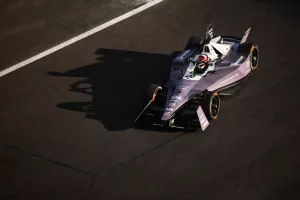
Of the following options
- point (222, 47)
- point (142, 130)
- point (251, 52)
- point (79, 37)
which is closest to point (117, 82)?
point (142, 130)

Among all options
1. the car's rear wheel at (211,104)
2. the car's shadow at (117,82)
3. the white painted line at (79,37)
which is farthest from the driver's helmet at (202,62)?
the white painted line at (79,37)

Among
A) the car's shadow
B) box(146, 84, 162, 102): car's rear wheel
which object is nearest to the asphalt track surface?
the car's shadow

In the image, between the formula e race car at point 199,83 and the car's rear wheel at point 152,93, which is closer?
the formula e race car at point 199,83

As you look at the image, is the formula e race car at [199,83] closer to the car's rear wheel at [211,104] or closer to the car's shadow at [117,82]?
the car's rear wheel at [211,104]

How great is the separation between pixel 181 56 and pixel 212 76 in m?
1.98

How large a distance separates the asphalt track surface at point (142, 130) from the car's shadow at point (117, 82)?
0.05 metres

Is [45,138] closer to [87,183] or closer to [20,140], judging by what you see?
[20,140]

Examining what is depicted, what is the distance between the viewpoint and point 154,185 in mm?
19875

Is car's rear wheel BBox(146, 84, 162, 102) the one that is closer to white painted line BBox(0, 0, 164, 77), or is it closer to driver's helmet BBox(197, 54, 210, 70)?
driver's helmet BBox(197, 54, 210, 70)

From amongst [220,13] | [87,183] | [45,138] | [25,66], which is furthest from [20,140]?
[220,13]

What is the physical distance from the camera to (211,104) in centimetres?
2183

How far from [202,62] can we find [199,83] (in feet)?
3.11

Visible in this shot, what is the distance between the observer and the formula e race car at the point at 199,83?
21922mm

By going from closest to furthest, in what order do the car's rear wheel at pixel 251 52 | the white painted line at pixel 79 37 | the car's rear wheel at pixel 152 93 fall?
the car's rear wheel at pixel 152 93, the car's rear wheel at pixel 251 52, the white painted line at pixel 79 37
